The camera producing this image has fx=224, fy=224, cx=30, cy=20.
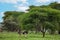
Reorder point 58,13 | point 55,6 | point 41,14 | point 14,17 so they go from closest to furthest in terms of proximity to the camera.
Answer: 1. point 41,14
2. point 58,13
3. point 55,6
4. point 14,17

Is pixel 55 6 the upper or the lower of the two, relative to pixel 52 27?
upper

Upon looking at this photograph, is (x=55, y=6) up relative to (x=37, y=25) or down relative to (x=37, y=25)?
up

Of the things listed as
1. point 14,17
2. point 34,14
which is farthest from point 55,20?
point 14,17

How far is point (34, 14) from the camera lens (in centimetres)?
2602

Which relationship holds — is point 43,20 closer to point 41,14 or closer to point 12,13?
point 41,14

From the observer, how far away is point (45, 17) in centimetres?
2619

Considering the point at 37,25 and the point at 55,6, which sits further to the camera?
the point at 55,6

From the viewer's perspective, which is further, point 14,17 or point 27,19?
point 14,17

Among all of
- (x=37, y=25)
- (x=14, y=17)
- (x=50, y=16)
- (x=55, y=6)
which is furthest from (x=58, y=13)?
(x=14, y=17)

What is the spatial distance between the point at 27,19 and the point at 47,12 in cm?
268

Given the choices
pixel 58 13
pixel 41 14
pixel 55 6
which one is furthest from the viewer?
pixel 55 6

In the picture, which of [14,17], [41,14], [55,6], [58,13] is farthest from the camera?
[14,17]

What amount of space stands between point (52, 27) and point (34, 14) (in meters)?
2.82

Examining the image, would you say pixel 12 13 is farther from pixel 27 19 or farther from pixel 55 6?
pixel 27 19
